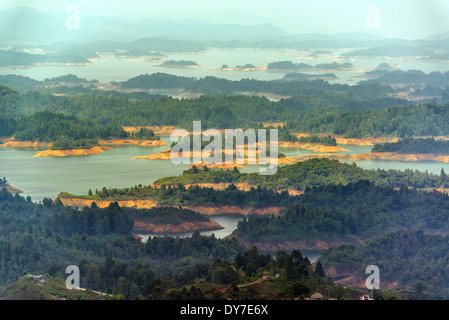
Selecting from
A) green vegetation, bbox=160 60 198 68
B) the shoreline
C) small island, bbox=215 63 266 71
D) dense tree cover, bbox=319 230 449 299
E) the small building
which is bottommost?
small island, bbox=215 63 266 71

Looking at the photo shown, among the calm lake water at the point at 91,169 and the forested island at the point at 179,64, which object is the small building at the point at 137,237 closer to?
the calm lake water at the point at 91,169

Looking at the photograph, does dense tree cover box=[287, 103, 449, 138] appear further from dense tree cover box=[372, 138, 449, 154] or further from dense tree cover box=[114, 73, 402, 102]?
dense tree cover box=[114, 73, 402, 102]

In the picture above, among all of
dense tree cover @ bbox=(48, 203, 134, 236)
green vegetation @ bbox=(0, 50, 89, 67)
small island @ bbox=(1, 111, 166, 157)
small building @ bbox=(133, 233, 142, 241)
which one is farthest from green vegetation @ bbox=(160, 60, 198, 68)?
small building @ bbox=(133, 233, 142, 241)

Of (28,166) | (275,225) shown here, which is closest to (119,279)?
(275,225)

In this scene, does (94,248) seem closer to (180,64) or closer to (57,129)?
(57,129)

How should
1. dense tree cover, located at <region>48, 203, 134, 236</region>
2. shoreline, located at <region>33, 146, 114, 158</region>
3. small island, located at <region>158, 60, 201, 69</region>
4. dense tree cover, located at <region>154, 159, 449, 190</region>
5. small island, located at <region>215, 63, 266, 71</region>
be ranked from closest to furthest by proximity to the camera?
1. dense tree cover, located at <region>48, 203, 134, 236</region>
2. dense tree cover, located at <region>154, 159, 449, 190</region>
3. shoreline, located at <region>33, 146, 114, 158</region>
4. small island, located at <region>215, 63, 266, 71</region>
5. small island, located at <region>158, 60, 201, 69</region>

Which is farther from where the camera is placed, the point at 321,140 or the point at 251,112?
the point at 251,112

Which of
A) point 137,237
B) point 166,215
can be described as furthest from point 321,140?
point 137,237
